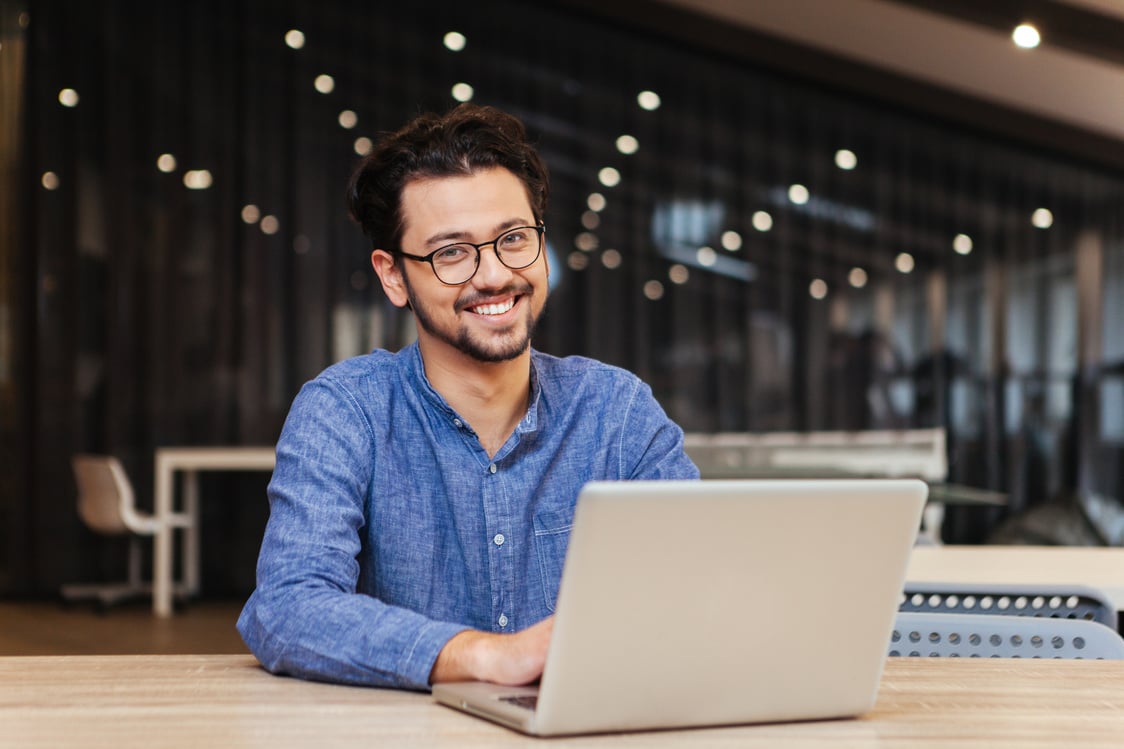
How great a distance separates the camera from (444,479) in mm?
1521

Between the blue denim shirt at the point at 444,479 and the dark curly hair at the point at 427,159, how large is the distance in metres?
0.18

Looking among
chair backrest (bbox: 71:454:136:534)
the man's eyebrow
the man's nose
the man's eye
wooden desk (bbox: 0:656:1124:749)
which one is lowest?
chair backrest (bbox: 71:454:136:534)

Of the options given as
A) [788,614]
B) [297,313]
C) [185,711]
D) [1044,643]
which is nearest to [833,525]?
[788,614]

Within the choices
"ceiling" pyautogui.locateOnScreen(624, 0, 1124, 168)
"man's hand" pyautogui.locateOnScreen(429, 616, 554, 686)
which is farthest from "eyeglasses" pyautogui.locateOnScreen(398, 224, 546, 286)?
"ceiling" pyautogui.locateOnScreen(624, 0, 1124, 168)

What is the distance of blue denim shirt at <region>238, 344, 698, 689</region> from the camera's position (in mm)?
1387

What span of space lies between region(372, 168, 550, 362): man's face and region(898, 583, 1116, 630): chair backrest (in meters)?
0.66

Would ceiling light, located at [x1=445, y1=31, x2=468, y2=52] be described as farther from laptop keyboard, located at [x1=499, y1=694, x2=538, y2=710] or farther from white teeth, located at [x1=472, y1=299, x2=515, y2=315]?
laptop keyboard, located at [x1=499, y1=694, x2=538, y2=710]

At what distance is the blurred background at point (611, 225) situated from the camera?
668cm

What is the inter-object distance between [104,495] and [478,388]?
4947mm

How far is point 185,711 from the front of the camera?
1012mm

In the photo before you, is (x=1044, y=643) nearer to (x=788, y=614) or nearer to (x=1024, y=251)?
(x=788, y=614)

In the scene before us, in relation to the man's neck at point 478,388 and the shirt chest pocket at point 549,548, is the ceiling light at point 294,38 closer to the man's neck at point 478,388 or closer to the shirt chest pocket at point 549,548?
the man's neck at point 478,388

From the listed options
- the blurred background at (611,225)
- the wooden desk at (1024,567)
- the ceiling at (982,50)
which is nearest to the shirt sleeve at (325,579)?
the wooden desk at (1024,567)

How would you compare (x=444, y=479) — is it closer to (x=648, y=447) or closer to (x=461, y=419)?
(x=461, y=419)
